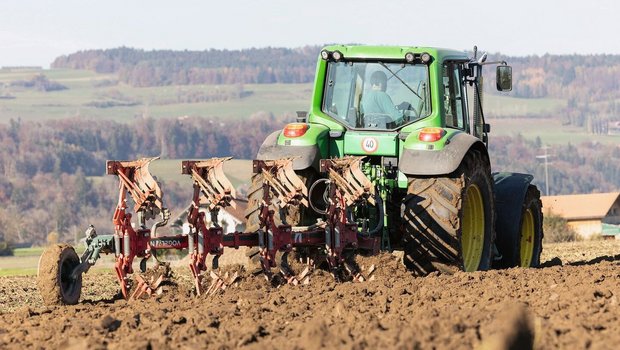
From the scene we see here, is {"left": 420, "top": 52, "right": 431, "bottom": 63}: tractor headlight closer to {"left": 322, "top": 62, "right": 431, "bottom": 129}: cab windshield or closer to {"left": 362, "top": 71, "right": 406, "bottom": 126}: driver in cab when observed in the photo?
{"left": 322, "top": 62, "right": 431, "bottom": 129}: cab windshield

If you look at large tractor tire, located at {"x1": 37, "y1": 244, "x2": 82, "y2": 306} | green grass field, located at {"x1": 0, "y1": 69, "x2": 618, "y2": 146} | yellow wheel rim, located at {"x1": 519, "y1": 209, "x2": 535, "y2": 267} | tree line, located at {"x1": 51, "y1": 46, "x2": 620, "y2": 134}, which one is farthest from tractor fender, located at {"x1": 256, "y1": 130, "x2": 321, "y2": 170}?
tree line, located at {"x1": 51, "y1": 46, "x2": 620, "y2": 134}

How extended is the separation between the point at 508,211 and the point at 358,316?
539cm

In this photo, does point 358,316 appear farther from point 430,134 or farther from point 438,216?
point 430,134

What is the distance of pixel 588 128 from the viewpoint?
153250 mm

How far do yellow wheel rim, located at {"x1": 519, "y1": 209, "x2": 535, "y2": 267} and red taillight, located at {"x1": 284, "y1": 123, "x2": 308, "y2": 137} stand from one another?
Result: 3190mm

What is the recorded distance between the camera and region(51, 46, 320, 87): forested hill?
17825 centimetres

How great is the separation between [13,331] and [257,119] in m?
124

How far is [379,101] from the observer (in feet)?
36.9

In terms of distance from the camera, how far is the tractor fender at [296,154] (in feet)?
35.2

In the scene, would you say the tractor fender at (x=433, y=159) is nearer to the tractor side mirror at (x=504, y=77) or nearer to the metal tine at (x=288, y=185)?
the metal tine at (x=288, y=185)

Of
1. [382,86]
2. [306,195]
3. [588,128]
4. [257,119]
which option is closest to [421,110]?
[382,86]

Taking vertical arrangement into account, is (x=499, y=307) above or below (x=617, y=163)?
above

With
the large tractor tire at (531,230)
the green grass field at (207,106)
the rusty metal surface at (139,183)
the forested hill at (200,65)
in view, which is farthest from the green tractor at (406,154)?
the forested hill at (200,65)

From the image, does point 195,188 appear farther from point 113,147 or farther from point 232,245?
point 113,147
